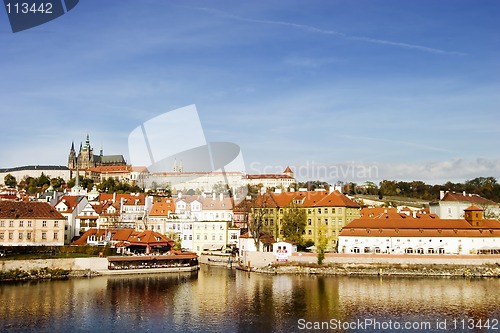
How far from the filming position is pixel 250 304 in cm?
2839

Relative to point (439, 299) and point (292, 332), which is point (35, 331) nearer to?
point (292, 332)

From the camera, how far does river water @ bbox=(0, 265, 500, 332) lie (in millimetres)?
23938

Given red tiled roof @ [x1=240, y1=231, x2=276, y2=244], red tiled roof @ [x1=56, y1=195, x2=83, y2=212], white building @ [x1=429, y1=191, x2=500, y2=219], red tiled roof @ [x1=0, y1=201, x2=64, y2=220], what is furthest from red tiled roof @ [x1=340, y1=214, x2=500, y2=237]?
red tiled roof @ [x1=56, y1=195, x2=83, y2=212]

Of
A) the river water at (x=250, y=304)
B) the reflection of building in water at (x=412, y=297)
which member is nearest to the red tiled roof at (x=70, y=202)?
the river water at (x=250, y=304)

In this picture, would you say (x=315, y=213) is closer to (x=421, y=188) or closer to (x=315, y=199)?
(x=315, y=199)

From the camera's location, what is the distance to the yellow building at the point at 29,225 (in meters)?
41.9

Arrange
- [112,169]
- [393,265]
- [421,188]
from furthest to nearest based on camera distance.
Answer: [112,169] < [421,188] < [393,265]

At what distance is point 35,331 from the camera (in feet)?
73.3

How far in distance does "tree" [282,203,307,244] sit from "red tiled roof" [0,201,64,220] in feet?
66.5

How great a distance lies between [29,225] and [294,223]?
23419mm

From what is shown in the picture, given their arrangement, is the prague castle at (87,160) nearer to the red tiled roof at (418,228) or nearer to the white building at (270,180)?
the white building at (270,180)

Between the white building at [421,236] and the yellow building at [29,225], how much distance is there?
2432 cm

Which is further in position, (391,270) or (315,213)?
(315,213)

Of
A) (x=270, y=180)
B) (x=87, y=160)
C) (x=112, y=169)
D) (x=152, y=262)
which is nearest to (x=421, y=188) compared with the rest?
(x=270, y=180)
